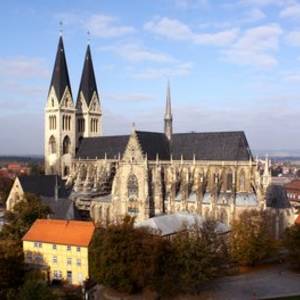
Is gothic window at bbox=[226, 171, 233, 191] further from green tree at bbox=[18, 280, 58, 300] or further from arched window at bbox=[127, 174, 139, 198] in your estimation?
green tree at bbox=[18, 280, 58, 300]

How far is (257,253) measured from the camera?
190ft

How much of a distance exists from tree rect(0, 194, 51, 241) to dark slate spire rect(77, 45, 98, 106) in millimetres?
36042

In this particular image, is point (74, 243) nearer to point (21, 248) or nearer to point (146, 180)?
point (21, 248)

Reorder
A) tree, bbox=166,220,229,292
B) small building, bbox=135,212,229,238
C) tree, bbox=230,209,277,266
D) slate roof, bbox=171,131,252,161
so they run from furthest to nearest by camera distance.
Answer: slate roof, bbox=171,131,252,161
tree, bbox=230,209,277,266
small building, bbox=135,212,229,238
tree, bbox=166,220,229,292

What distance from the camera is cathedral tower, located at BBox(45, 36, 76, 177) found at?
92.6m

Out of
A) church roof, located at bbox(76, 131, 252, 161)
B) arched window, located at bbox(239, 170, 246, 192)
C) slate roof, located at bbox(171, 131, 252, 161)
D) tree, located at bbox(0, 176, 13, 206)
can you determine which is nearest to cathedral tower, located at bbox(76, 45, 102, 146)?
church roof, located at bbox(76, 131, 252, 161)

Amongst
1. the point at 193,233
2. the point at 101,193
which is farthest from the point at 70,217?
the point at 193,233

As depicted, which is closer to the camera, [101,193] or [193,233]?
[193,233]

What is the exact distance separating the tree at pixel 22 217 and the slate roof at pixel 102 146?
22.0 m

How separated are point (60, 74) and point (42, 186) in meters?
23.3

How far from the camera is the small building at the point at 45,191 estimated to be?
73438 millimetres

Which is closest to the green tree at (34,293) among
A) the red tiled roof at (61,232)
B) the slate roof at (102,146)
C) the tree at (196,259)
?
the tree at (196,259)

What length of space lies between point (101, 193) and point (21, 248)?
92.7 feet

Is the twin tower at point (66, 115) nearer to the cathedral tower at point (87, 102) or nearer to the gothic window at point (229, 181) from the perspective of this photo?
the cathedral tower at point (87, 102)
